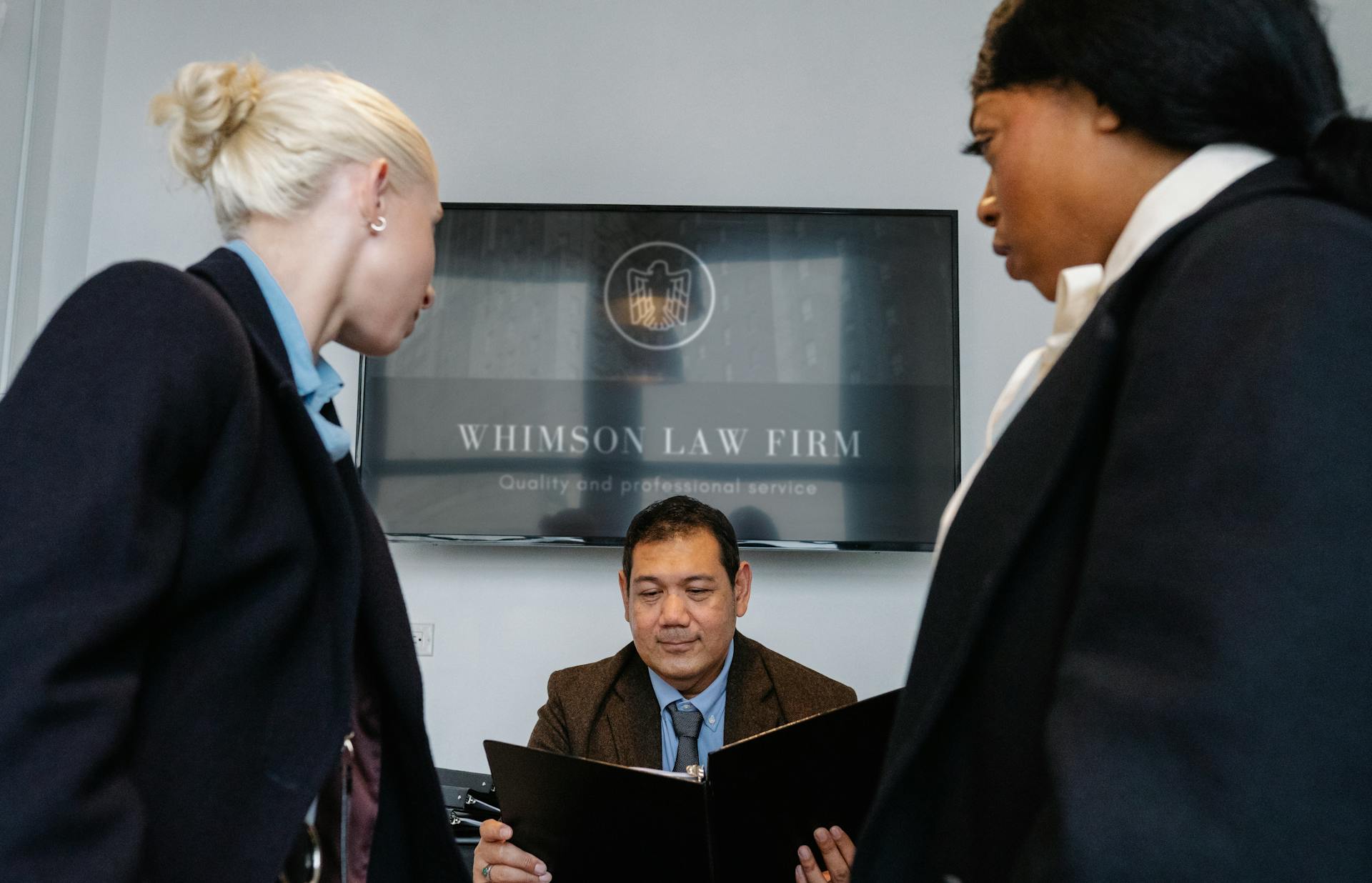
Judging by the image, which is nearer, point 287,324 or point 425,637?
point 287,324

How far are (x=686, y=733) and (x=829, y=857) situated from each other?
26.2 inches

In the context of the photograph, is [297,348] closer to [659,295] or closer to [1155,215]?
[1155,215]

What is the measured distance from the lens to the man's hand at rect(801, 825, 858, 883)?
1535mm

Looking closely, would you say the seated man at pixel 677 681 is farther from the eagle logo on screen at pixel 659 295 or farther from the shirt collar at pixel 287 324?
the shirt collar at pixel 287 324

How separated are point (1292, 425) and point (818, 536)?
87.8 inches

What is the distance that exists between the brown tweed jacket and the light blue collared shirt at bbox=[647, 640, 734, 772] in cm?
2

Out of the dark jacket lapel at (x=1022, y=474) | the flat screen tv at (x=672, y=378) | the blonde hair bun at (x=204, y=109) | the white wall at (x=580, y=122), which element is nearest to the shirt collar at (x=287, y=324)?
the blonde hair bun at (x=204, y=109)

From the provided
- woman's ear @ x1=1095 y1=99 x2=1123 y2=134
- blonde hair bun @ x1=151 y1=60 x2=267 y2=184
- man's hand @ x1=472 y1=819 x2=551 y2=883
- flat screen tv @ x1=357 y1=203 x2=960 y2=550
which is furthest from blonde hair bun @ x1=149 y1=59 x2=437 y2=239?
flat screen tv @ x1=357 y1=203 x2=960 y2=550

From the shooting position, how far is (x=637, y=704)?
220 cm

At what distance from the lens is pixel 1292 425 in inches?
20.5

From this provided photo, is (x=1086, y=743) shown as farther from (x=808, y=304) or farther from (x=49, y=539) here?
(x=808, y=304)

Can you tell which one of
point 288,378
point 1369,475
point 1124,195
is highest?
point 1124,195

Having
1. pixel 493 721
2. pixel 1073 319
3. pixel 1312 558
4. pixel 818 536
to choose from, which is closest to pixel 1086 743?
pixel 1312 558

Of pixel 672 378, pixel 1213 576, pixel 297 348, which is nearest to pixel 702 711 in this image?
pixel 672 378
